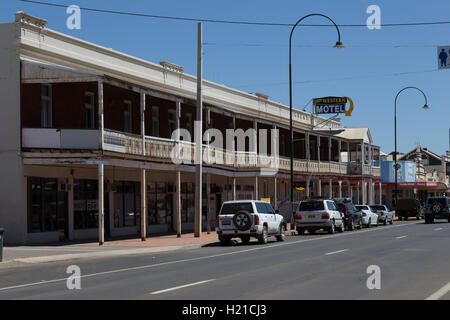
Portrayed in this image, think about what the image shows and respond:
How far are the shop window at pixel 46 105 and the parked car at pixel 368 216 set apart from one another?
23164mm

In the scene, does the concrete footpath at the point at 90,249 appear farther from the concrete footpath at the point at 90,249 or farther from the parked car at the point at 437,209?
the parked car at the point at 437,209

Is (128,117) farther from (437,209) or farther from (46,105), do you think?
Answer: (437,209)

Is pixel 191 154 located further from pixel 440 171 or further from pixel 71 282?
pixel 440 171

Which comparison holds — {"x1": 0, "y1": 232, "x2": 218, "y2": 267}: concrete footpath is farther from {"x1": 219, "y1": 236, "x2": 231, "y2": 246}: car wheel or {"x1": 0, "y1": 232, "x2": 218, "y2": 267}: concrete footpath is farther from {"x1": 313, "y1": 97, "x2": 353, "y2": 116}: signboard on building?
{"x1": 313, "y1": 97, "x2": 353, "y2": 116}: signboard on building

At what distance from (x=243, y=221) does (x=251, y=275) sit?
12533 millimetres

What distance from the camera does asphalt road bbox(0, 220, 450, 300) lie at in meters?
12.9

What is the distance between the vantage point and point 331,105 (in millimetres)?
60094

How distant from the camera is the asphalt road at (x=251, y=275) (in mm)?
12938

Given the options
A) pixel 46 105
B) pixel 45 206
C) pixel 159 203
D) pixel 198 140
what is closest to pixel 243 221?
pixel 198 140

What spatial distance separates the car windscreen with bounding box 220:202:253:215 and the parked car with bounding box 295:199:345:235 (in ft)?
28.1

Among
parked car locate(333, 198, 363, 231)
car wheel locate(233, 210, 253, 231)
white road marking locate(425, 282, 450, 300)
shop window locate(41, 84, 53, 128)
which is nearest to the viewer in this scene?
white road marking locate(425, 282, 450, 300)

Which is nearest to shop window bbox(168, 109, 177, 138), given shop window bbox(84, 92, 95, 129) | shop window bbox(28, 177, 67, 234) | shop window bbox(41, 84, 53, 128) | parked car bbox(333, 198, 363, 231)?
shop window bbox(84, 92, 95, 129)
